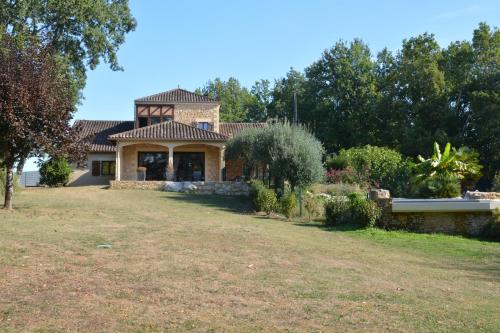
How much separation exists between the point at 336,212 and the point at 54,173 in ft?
73.4

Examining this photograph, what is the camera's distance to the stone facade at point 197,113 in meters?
41.9

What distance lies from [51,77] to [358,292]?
13543 millimetres

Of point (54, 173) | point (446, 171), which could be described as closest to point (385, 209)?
point (446, 171)

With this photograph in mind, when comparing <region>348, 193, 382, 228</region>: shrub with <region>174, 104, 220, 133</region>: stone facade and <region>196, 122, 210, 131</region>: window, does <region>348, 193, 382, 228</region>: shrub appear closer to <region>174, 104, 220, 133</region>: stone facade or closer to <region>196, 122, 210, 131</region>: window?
<region>174, 104, 220, 133</region>: stone facade

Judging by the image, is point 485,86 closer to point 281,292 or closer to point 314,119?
point 314,119

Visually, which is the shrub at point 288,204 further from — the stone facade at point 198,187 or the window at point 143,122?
the window at point 143,122

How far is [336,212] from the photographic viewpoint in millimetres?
19047

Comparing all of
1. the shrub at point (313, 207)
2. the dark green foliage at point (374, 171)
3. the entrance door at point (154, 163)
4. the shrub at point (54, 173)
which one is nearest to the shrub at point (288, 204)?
the shrub at point (313, 207)

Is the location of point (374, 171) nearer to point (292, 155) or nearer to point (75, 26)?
point (292, 155)

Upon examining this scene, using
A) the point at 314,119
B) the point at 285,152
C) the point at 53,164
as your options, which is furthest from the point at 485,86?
the point at 53,164

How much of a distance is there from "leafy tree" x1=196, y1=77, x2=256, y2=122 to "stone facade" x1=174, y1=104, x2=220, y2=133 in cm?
2793

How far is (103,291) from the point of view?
7266mm

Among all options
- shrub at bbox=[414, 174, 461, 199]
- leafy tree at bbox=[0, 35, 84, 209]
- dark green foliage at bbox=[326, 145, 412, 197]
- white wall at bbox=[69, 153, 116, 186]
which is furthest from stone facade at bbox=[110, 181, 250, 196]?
leafy tree at bbox=[0, 35, 84, 209]

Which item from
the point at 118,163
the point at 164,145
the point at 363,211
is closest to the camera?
the point at 363,211
